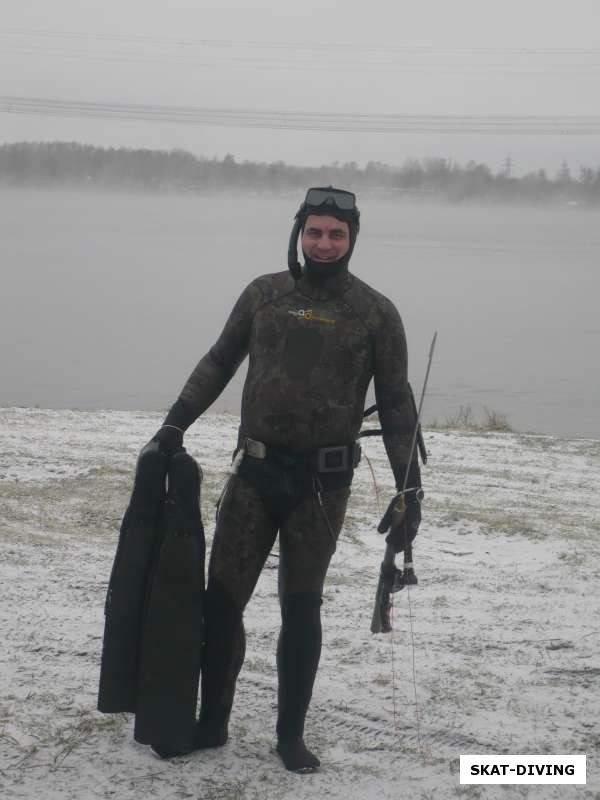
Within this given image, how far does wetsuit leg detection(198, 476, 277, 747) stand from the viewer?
3.97m

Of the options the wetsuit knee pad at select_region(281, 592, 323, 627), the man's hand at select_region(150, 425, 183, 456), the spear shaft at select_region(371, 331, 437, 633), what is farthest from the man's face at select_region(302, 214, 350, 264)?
the wetsuit knee pad at select_region(281, 592, 323, 627)

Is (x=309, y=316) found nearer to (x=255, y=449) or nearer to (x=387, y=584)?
(x=255, y=449)

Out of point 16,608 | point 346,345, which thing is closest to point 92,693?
point 16,608

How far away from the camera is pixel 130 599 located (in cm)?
402

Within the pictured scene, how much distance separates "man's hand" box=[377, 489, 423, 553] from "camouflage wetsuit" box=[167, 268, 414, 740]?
4.3 inches

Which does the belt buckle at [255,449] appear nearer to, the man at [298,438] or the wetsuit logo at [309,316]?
the man at [298,438]

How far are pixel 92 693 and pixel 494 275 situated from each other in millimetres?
76936

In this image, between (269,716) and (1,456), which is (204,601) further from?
(1,456)

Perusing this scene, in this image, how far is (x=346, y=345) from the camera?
13.1 feet

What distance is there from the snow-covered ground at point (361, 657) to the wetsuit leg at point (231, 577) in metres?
0.33

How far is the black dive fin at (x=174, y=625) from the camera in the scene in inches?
157

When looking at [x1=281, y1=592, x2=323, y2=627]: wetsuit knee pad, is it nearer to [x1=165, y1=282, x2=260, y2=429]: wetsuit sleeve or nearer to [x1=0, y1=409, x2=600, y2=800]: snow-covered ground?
[x1=0, y1=409, x2=600, y2=800]: snow-covered ground

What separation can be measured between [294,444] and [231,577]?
1.75 feet

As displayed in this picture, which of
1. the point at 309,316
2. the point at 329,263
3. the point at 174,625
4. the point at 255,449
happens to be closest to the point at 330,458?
the point at 255,449
